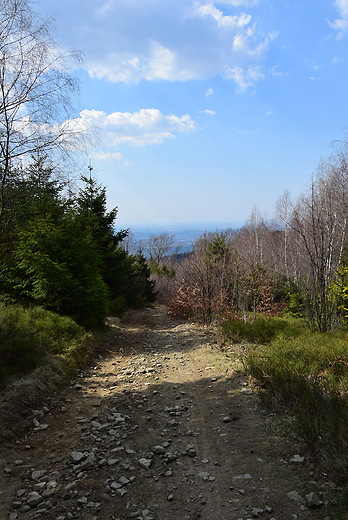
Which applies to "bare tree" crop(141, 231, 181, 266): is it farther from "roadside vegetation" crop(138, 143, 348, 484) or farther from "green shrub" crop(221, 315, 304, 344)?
"green shrub" crop(221, 315, 304, 344)

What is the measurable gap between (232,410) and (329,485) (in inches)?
74.5

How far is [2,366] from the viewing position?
4.70m

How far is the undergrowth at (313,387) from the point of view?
281 cm

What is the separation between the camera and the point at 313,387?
3.85 meters

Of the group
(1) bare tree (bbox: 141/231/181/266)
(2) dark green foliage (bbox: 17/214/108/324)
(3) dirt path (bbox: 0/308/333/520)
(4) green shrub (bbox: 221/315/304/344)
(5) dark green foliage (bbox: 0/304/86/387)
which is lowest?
(3) dirt path (bbox: 0/308/333/520)

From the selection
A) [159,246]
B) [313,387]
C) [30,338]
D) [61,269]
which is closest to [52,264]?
[61,269]

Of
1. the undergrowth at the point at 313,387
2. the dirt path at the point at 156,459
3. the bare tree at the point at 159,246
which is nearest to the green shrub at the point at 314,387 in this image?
the undergrowth at the point at 313,387

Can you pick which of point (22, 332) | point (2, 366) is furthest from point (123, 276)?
point (2, 366)

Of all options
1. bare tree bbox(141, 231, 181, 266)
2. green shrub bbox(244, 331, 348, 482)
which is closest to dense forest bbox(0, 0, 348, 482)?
green shrub bbox(244, 331, 348, 482)

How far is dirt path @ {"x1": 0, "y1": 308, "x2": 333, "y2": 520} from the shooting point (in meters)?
2.54

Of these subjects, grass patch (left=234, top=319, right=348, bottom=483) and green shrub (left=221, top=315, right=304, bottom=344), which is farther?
green shrub (left=221, top=315, right=304, bottom=344)

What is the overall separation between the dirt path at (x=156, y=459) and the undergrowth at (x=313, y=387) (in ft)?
0.85

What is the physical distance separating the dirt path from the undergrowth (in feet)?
0.85

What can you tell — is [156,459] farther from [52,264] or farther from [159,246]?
[159,246]
